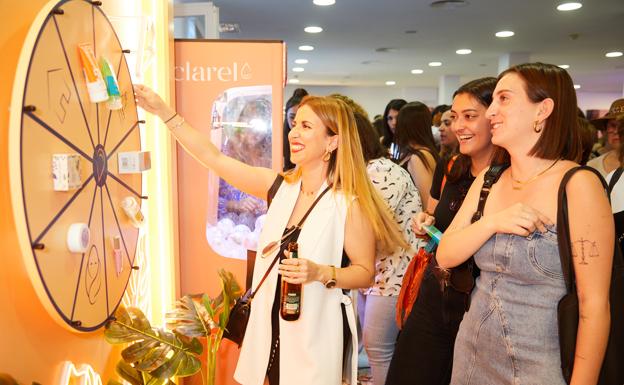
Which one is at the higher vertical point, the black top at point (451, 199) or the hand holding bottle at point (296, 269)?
the black top at point (451, 199)

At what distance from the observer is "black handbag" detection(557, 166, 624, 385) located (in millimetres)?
1376

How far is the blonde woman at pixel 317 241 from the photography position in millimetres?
1836

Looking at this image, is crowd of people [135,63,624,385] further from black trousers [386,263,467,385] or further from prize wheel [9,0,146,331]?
prize wheel [9,0,146,331]

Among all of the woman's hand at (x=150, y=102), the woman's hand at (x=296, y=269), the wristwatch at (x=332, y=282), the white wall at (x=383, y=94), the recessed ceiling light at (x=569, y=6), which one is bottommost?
the wristwatch at (x=332, y=282)

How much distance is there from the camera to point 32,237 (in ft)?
3.51

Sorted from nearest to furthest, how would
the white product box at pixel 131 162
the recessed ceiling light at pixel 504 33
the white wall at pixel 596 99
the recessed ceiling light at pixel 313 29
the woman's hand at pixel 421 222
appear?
the white product box at pixel 131 162 < the woman's hand at pixel 421 222 < the recessed ceiling light at pixel 313 29 < the recessed ceiling light at pixel 504 33 < the white wall at pixel 596 99

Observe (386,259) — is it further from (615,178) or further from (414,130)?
(615,178)

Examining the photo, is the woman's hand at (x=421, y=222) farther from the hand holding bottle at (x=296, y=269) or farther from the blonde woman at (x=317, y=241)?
the hand holding bottle at (x=296, y=269)

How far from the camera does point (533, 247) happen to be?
1429 mm

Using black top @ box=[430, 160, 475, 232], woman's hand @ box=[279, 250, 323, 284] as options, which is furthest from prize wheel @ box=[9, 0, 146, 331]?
black top @ box=[430, 160, 475, 232]

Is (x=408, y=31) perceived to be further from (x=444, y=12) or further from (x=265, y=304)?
(x=265, y=304)

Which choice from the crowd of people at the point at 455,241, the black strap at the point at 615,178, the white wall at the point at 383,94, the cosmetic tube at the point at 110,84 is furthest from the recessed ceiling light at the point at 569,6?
the white wall at the point at 383,94

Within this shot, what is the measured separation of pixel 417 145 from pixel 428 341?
1.47 meters

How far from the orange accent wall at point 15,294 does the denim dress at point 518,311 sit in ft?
3.72
